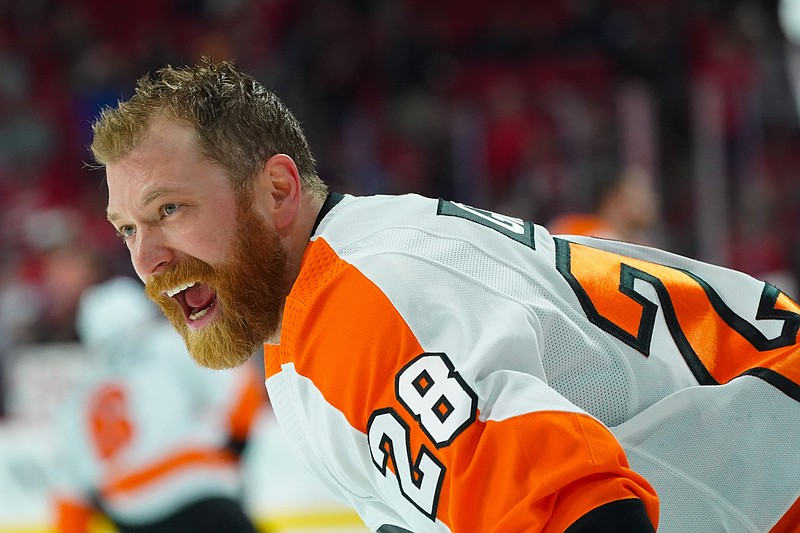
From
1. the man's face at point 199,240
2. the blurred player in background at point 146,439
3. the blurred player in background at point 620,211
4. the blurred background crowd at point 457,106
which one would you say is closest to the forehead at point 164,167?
the man's face at point 199,240

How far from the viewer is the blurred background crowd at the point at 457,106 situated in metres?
6.00

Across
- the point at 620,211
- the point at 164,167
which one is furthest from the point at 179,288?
the point at 620,211

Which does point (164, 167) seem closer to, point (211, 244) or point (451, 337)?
point (211, 244)

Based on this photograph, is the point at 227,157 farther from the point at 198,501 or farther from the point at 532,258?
the point at 198,501

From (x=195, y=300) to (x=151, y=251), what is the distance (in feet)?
0.43

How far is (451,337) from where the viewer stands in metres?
1.46

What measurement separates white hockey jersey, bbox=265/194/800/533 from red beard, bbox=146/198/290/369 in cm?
7

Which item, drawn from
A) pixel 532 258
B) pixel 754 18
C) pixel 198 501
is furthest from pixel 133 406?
pixel 754 18

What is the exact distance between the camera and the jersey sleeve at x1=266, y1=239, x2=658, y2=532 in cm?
135

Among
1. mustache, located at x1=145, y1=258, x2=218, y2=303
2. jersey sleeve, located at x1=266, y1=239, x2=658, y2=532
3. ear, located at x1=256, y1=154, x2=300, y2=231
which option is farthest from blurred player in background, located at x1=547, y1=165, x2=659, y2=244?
jersey sleeve, located at x1=266, y1=239, x2=658, y2=532

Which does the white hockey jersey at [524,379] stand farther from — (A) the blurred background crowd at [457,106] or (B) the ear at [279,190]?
(A) the blurred background crowd at [457,106]

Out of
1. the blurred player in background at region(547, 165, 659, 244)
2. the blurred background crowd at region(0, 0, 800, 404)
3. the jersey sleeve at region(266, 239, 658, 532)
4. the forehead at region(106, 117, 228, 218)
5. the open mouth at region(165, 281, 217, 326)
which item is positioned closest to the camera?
the jersey sleeve at region(266, 239, 658, 532)

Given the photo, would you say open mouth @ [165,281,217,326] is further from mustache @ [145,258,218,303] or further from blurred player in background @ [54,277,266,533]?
blurred player in background @ [54,277,266,533]

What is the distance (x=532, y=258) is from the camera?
5.42 feet
